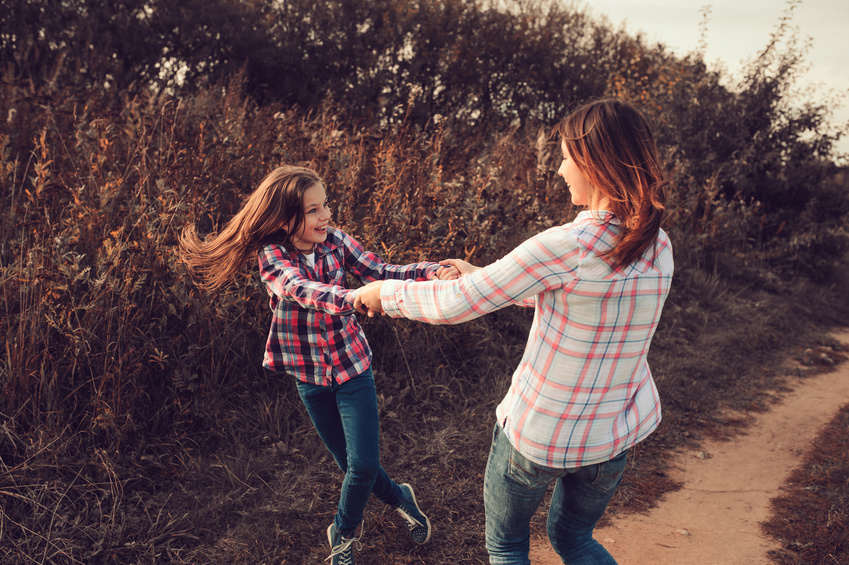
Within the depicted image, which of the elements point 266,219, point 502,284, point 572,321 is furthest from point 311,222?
point 572,321

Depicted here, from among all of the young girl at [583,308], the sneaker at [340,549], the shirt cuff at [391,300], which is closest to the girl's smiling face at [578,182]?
the young girl at [583,308]

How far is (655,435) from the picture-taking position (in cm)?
448

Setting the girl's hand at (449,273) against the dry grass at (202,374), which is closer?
the girl's hand at (449,273)

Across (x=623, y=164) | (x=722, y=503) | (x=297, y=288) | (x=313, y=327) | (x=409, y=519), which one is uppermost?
(x=623, y=164)

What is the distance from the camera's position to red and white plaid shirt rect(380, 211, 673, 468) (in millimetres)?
1525

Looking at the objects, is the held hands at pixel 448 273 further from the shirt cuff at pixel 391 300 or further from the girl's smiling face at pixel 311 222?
the shirt cuff at pixel 391 300

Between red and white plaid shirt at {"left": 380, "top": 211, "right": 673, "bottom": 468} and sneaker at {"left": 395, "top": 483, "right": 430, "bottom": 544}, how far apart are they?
1339mm

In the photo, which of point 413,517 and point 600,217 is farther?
point 413,517

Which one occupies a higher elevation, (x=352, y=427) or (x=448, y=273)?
(x=448, y=273)

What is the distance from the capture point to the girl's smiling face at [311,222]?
2408mm

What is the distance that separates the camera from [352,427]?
2420 millimetres

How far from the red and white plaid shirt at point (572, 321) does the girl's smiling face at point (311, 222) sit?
766 mm

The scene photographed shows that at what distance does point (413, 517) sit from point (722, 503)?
1989 millimetres

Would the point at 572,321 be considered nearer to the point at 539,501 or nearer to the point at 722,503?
the point at 539,501
